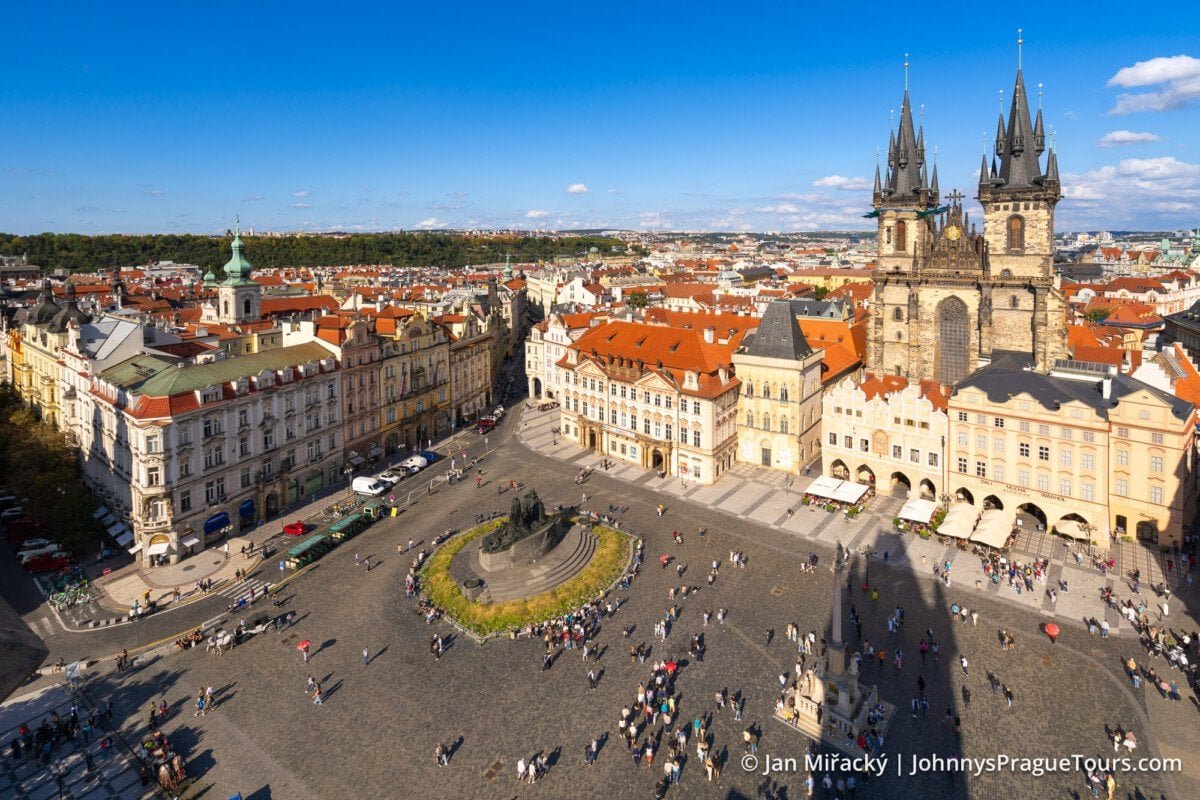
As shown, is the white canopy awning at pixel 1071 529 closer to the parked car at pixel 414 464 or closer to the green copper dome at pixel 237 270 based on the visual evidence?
the parked car at pixel 414 464

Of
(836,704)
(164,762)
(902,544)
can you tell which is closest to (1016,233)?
(902,544)

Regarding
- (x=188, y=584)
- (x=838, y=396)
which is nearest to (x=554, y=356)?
(x=838, y=396)

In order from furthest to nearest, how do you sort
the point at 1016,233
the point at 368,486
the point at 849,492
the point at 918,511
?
the point at 1016,233 → the point at 368,486 → the point at 849,492 → the point at 918,511

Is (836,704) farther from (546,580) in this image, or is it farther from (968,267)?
(968,267)

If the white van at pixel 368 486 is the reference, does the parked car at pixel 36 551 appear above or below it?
below

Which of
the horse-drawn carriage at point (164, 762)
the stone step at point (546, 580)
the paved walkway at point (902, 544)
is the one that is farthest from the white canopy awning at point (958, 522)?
the horse-drawn carriage at point (164, 762)

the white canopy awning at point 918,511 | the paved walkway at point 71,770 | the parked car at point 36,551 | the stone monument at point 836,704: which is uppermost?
the white canopy awning at point 918,511

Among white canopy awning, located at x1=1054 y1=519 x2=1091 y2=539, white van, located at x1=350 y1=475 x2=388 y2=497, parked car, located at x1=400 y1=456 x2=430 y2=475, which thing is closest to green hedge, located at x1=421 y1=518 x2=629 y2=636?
white van, located at x1=350 y1=475 x2=388 y2=497
